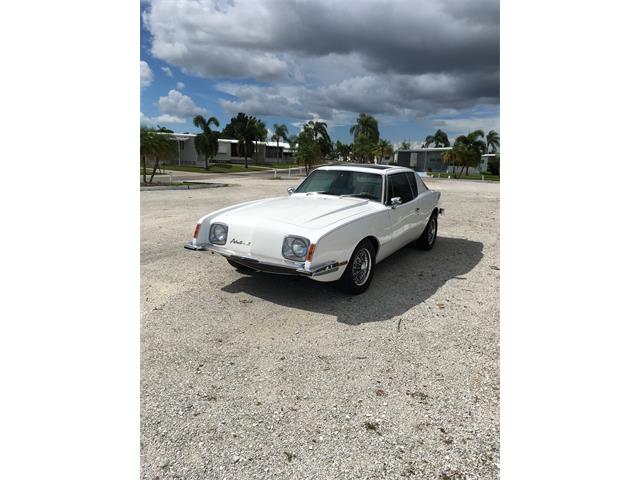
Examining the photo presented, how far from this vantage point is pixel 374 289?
4.73m

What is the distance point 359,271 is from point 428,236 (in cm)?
269

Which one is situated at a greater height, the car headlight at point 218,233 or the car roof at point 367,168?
the car roof at point 367,168

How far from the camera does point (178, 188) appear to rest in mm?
19797

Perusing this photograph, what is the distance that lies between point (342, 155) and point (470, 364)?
331ft

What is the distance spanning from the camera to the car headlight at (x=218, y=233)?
14.1 ft

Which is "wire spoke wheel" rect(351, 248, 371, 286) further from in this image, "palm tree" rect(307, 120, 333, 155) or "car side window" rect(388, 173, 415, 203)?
"palm tree" rect(307, 120, 333, 155)

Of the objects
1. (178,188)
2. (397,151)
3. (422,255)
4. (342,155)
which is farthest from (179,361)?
(342,155)

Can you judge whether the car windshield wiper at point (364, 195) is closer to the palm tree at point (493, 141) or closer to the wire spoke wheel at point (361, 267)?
the wire spoke wheel at point (361, 267)

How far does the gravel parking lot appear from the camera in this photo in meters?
2.17

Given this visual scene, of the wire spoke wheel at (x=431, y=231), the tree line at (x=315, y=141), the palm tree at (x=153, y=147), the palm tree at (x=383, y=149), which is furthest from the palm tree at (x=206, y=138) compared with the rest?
the wire spoke wheel at (x=431, y=231)

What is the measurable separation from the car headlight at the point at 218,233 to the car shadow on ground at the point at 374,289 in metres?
0.62

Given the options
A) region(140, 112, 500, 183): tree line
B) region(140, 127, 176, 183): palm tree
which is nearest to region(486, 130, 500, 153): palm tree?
region(140, 112, 500, 183): tree line

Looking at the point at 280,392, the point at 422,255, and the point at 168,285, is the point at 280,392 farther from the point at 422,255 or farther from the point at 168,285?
the point at 422,255

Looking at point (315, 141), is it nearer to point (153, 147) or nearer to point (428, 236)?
point (153, 147)
